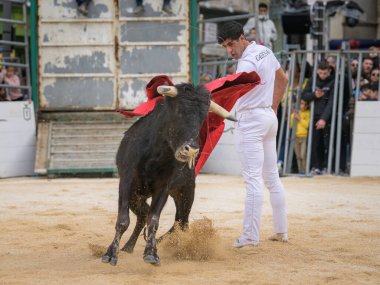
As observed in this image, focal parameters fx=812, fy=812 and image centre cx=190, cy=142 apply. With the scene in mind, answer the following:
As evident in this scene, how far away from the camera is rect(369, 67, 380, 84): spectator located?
13.8m

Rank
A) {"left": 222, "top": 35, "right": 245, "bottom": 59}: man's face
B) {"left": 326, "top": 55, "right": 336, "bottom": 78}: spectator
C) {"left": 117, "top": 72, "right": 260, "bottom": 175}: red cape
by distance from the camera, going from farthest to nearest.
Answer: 1. {"left": 326, "top": 55, "right": 336, "bottom": 78}: spectator
2. {"left": 222, "top": 35, "right": 245, "bottom": 59}: man's face
3. {"left": 117, "top": 72, "right": 260, "bottom": 175}: red cape

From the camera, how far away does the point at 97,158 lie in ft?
47.4

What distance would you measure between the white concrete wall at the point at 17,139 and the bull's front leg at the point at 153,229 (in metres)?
8.25

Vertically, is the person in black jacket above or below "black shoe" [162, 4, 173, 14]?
below

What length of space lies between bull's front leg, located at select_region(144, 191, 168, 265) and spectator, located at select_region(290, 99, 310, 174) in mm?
7761

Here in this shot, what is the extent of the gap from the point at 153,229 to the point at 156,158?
0.58 metres

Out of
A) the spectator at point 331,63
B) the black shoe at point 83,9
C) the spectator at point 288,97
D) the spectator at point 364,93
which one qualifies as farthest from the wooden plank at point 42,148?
the spectator at point 364,93

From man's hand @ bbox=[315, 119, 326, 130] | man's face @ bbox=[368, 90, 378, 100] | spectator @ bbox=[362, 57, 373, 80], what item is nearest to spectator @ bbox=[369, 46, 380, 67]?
spectator @ bbox=[362, 57, 373, 80]

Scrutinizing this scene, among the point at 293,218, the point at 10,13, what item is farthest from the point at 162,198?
the point at 10,13

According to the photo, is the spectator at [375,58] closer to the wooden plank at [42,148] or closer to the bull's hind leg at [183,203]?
the wooden plank at [42,148]

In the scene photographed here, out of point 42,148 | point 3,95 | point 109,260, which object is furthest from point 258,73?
point 3,95

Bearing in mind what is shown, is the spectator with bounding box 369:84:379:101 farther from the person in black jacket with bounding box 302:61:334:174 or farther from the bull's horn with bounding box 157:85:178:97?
the bull's horn with bounding box 157:85:178:97

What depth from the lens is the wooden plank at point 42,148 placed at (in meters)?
14.2

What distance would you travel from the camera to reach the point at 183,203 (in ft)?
24.4
